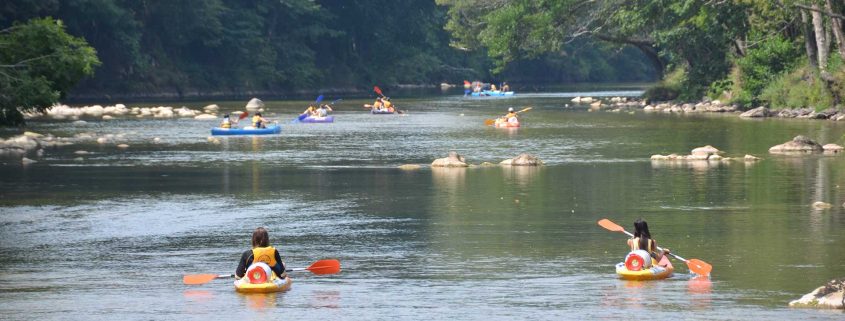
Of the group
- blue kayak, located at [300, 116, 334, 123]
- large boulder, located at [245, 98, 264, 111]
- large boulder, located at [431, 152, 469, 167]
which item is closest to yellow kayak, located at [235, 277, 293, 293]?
large boulder, located at [431, 152, 469, 167]

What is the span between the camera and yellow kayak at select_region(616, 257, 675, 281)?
690 inches

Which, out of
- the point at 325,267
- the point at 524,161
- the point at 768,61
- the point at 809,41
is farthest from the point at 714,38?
the point at 325,267

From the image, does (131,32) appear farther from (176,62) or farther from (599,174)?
(599,174)

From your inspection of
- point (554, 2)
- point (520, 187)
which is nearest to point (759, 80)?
point (554, 2)

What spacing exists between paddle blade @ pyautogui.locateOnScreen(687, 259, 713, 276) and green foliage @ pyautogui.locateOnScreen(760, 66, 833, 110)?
36.9m

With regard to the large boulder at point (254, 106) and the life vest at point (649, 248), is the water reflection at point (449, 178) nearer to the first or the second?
the life vest at point (649, 248)

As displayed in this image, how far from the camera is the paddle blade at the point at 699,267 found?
17609mm

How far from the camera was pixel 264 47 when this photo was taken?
105 metres

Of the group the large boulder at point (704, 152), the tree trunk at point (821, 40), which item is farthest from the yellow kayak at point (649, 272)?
the tree trunk at point (821, 40)

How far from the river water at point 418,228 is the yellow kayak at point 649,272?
18cm

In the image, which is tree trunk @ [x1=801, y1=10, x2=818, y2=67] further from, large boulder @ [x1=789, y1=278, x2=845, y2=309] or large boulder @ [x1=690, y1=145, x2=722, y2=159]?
large boulder @ [x1=789, y1=278, x2=845, y2=309]

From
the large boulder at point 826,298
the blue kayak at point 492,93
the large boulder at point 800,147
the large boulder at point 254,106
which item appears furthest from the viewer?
the blue kayak at point 492,93

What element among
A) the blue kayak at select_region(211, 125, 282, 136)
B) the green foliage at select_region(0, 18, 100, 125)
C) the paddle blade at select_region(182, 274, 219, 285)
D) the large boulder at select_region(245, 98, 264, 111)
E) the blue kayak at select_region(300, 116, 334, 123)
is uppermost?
the green foliage at select_region(0, 18, 100, 125)

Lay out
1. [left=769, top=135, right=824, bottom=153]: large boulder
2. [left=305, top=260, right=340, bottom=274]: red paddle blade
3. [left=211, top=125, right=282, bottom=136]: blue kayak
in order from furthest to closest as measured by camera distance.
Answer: [left=211, top=125, right=282, bottom=136]: blue kayak
[left=769, top=135, right=824, bottom=153]: large boulder
[left=305, top=260, right=340, bottom=274]: red paddle blade
